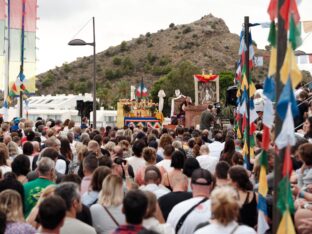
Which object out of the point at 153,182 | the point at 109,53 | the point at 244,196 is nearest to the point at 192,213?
the point at 244,196

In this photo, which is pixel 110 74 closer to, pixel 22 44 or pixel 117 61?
pixel 117 61

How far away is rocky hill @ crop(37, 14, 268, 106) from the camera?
136250mm

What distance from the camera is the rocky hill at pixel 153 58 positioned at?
447 feet

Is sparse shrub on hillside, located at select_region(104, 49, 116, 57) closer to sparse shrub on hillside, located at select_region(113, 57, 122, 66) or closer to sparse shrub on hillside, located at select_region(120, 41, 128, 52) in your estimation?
sparse shrub on hillside, located at select_region(120, 41, 128, 52)

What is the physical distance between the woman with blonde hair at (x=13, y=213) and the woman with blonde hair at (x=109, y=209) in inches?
29.2

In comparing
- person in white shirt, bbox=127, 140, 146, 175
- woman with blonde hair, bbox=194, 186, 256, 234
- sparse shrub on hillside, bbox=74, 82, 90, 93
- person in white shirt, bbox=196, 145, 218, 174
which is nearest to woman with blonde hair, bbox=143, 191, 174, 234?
woman with blonde hair, bbox=194, 186, 256, 234

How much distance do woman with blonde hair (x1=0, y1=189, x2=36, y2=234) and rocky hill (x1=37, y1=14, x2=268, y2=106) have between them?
385ft

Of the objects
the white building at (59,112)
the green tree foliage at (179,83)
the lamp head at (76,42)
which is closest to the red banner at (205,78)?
the white building at (59,112)

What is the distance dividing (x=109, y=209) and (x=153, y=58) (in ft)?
449

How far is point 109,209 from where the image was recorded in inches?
297

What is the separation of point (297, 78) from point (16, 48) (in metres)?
22.6

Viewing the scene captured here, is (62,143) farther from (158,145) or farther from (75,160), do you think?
(158,145)

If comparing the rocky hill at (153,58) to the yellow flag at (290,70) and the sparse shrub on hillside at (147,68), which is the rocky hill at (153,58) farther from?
the yellow flag at (290,70)

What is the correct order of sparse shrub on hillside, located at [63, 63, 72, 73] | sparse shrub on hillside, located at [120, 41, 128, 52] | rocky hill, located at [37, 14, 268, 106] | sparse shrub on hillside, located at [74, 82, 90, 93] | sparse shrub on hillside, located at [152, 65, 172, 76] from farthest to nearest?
sparse shrub on hillside, located at [120, 41, 128, 52], sparse shrub on hillside, located at [63, 63, 72, 73], rocky hill, located at [37, 14, 268, 106], sparse shrub on hillside, located at [152, 65, 172, 76], sparse shrub on hillside, located at [74, 82, 90, 93]
